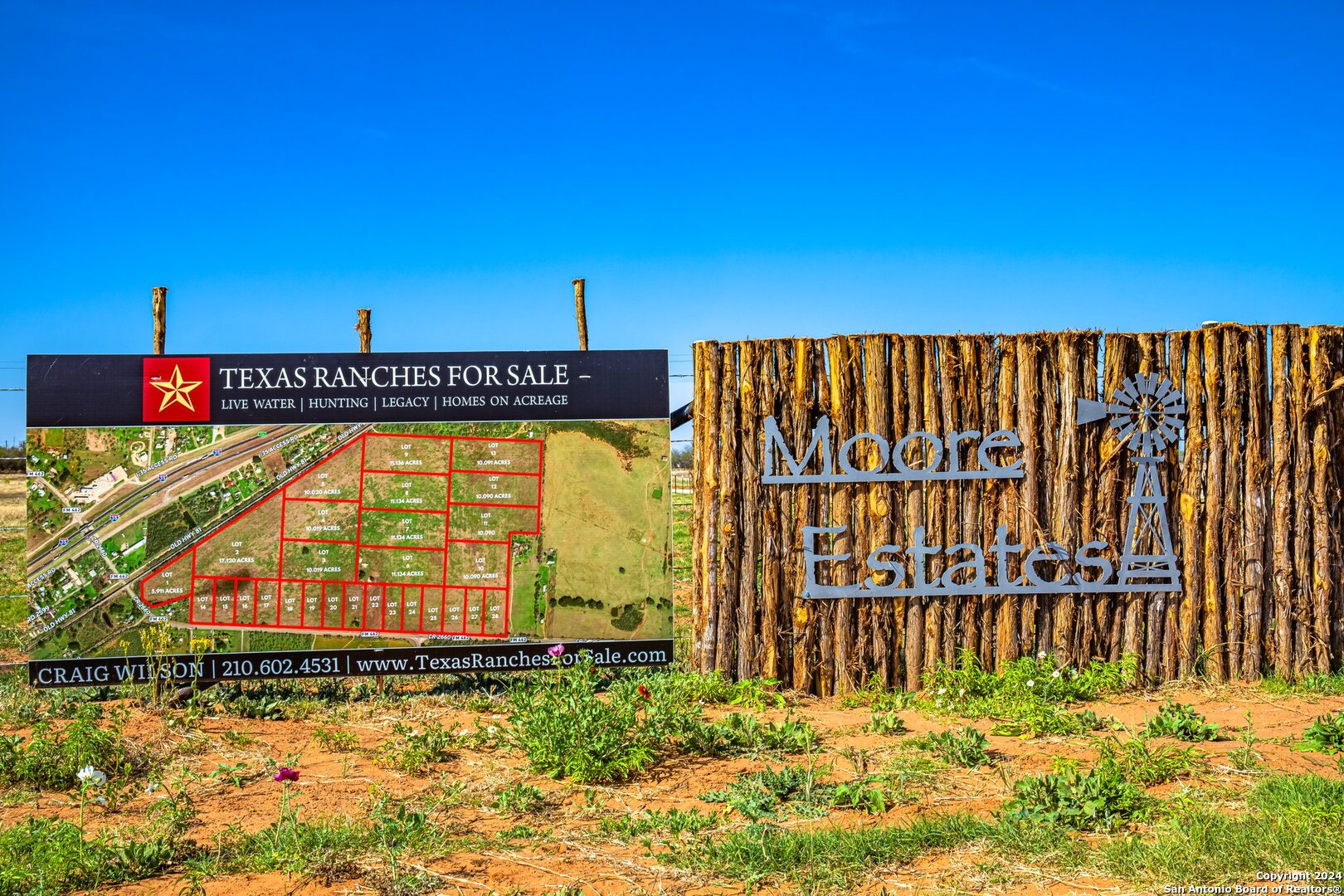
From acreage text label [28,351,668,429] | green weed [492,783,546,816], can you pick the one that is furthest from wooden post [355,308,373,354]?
green weed [492,783,546,816]

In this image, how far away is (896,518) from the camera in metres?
7.59

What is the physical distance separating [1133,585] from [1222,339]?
205 centimetres

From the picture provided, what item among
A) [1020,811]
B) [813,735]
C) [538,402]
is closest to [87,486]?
[538,402]

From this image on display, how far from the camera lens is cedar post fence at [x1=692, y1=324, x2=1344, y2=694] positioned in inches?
298

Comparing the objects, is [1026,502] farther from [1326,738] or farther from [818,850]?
[818,850]

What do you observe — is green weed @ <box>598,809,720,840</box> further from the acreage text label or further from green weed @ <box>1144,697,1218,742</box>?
the acreage text label

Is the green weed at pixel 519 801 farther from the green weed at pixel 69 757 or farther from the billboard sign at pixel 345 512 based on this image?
the green weed at pixel 69 757

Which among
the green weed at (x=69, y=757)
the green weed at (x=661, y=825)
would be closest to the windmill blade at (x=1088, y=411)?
the green weed at (x=661, y=825)

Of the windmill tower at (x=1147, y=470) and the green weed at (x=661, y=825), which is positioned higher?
the windmill tower at (x=1147, y=470)

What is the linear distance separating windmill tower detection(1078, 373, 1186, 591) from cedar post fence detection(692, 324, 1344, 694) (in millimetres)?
99

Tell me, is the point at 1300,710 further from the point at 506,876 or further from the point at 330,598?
the point at 330,598

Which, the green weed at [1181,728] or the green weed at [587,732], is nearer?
the green weed at [587,732]

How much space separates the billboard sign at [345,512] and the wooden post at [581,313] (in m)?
0.65

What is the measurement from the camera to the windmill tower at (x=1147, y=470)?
7672 mm
